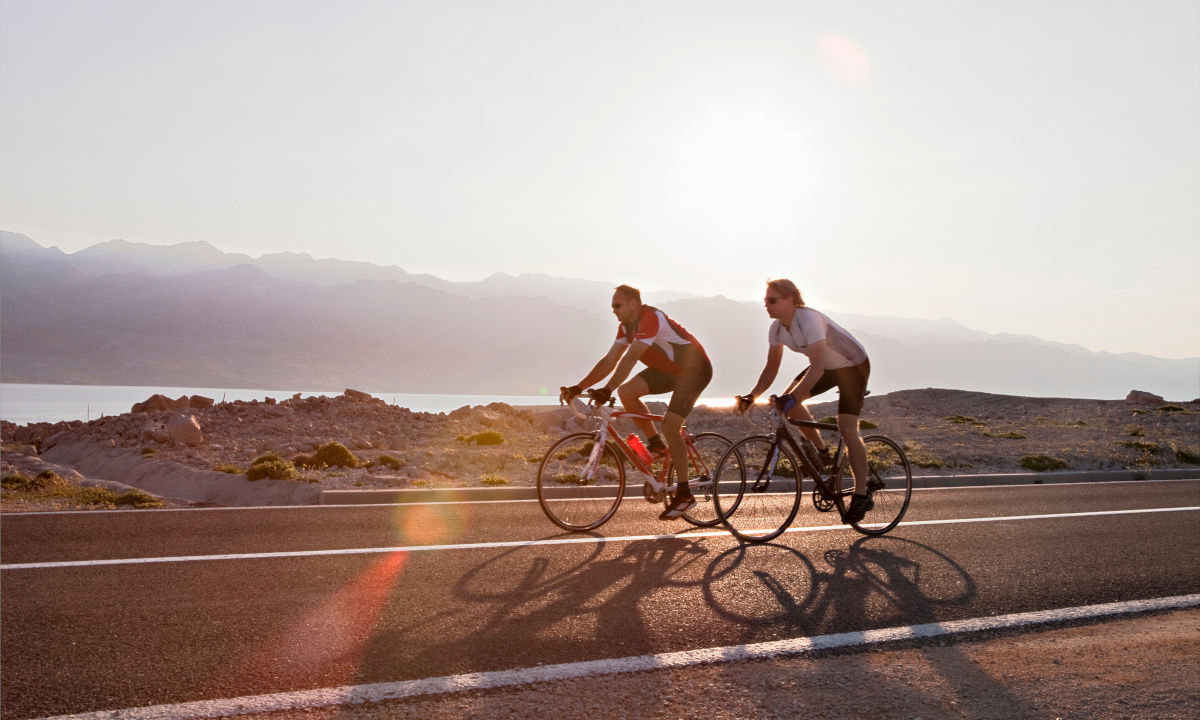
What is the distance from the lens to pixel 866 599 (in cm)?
573

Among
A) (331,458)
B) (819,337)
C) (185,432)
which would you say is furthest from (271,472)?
(819,337)

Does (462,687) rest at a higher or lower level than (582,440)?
lower

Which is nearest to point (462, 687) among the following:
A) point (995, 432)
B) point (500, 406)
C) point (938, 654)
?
point (938, 654)

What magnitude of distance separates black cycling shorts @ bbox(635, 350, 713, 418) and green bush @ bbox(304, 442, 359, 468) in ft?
25.6

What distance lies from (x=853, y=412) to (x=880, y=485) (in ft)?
3.10

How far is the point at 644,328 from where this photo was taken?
25.3ft

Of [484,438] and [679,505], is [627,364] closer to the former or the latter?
[679,505]

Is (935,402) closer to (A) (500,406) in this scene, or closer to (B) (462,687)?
(A) (500,406)

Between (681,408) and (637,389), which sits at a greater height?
(637,389)

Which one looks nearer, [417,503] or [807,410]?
[807,410]

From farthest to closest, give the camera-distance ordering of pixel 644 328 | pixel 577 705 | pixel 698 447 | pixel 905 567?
pixel 698 447 < pixel 644 328 < pixel 905 567 < pixel 577 705

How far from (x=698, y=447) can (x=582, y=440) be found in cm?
113

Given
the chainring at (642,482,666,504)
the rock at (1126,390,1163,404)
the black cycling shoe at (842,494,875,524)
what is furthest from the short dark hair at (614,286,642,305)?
the rock at (1126,390,1163,404)

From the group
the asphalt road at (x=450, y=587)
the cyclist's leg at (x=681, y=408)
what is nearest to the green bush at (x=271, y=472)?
the asphalt road at (x=450, y=587)
